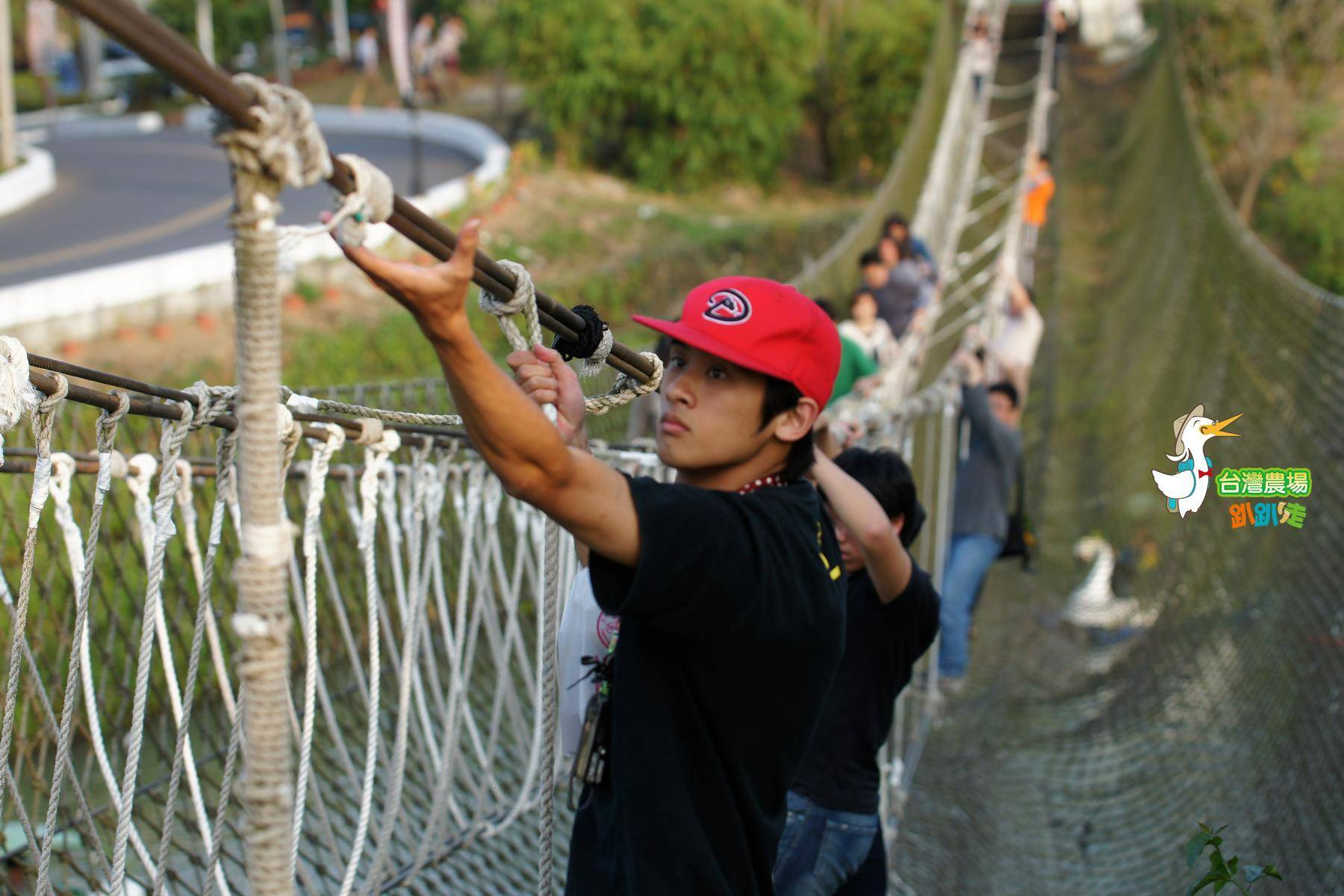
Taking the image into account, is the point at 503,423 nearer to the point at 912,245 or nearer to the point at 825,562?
the point at 825,562

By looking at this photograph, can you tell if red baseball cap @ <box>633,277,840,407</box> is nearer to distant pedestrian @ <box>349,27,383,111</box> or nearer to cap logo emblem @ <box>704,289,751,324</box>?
cap logo emblem @ <box>704,289,751,324</box>

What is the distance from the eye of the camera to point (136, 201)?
446 inches

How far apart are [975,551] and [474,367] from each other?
10.6ft

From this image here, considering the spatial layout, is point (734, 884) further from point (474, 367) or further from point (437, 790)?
point (437, 790)

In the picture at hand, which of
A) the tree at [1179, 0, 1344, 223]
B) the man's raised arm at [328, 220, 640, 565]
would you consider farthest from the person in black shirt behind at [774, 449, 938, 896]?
the tree at [1179, 0, 1344, 223]

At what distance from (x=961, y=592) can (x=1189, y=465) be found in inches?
42.4

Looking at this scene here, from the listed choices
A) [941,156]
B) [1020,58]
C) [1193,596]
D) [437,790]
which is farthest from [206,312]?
[1020,58]

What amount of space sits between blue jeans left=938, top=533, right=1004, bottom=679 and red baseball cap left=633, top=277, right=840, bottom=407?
2742 mm

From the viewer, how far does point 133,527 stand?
4871 mm

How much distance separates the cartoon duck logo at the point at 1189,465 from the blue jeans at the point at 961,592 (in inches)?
24.9

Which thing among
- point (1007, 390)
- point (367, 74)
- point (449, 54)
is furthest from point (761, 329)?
point (367, 74)

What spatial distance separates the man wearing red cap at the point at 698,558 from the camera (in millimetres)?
1109

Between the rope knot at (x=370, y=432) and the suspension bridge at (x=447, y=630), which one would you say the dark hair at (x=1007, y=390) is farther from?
the rope knot at (x=370, y=432)

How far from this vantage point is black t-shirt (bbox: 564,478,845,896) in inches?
46.3
